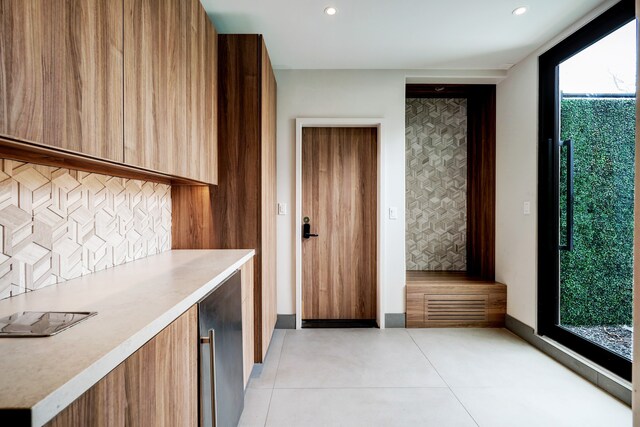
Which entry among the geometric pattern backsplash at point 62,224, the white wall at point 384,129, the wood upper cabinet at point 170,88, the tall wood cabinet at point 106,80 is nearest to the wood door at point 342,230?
→ the white wall at point 384,129

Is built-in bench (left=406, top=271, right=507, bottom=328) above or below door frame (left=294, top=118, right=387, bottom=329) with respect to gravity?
below

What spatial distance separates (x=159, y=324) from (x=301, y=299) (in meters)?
2.49

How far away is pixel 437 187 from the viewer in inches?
156

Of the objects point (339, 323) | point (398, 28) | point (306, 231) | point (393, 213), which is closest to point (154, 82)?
point (398, 28)

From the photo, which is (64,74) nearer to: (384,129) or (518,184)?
(384,129)

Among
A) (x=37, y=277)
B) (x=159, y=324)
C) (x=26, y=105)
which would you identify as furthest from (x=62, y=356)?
(x=37, y=277)

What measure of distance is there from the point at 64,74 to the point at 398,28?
7.61 ft

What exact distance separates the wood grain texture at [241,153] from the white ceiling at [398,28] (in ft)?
0.95

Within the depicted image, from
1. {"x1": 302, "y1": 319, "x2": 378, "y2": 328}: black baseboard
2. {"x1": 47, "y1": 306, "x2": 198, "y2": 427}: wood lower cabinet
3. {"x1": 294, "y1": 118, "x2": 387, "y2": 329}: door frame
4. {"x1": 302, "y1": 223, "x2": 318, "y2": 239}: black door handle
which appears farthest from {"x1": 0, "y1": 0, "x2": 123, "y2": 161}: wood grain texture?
{"x1": 302, "y1": 319, "x2": 378, "y2": 328}: black baseboard

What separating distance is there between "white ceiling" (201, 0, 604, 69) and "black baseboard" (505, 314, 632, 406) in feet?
8.22

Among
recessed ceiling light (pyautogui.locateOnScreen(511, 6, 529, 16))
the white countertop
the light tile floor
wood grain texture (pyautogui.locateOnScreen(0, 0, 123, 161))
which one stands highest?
recessed ceiling light (pyautogui.locateOnScreen(511, 6, 529, 16))

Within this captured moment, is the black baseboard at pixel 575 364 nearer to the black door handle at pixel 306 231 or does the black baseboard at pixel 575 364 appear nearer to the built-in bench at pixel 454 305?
the built-in bench at pixel 454 305

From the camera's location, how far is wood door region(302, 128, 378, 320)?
3400 millimetres

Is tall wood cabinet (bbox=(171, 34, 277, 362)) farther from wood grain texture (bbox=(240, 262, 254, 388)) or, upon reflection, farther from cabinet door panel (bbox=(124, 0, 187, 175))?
cabinet door panel (bbox=(124, 0, 187, 175))
